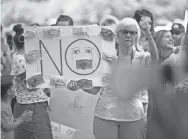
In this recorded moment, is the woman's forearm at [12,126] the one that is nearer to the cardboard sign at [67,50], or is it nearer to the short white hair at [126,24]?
the cardboard sign at [67,50]

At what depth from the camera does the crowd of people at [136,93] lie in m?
2.44

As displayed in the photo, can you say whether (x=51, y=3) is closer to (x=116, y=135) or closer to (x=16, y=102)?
(x=16, y=102)

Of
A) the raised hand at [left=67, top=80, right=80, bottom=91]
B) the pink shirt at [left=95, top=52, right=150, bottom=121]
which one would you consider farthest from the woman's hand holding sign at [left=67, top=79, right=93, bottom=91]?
the pink shirt at [left=95, top=52, right=150, bottom=121]

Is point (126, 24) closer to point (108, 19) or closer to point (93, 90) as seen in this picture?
point (108, 19)

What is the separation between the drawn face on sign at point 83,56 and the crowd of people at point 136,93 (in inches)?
3.8

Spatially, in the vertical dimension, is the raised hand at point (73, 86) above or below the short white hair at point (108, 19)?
below

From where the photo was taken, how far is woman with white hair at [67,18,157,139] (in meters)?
2.43

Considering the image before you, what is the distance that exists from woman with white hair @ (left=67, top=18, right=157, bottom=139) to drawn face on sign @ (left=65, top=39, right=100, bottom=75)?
13 cm

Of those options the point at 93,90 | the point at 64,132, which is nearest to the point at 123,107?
the point at 93,90

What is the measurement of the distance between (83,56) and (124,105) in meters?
0.39

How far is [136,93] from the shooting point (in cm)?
245

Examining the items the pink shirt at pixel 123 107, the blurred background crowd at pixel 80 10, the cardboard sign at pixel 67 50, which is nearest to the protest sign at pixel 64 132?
the pink shirt at pixel 123 107

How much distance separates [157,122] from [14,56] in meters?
0.99

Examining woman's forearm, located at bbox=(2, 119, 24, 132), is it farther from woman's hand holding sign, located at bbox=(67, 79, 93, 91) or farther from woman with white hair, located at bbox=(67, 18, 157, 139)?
woman with white hair, located at bbox=(67, 18, 157, 139)
